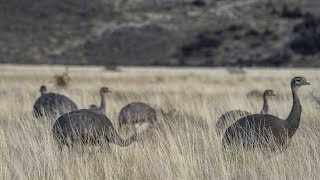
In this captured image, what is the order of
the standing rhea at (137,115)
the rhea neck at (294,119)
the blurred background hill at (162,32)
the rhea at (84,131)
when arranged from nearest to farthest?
the rhea at (84,131) < the rhea neck at (294,119) < the standing rhea at (137,115) < the blurred background hill at (162,32)

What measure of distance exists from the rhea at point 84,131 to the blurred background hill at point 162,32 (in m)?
51.7

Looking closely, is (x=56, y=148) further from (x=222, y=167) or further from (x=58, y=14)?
(x=58, y=14)

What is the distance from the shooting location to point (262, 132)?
9109 millimetres

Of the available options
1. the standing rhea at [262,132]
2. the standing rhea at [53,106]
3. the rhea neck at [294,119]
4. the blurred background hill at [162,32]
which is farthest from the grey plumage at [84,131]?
the blurred background hill at [162,32]

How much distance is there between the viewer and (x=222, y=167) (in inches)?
315

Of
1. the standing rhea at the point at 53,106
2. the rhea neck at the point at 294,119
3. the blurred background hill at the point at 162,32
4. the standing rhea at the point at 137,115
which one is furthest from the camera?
the blurred background hill at the point at 162,32

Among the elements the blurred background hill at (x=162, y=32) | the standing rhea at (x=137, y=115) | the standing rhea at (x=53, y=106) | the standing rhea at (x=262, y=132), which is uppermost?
the blurred background hill at (x=162, y=32)

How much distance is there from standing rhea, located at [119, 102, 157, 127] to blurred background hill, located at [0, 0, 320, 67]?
4733 centimetres

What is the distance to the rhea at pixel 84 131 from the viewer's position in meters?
9.24

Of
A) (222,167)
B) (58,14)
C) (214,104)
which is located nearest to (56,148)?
(222,167)

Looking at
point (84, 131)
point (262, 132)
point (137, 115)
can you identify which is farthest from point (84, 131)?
point (137, 115)

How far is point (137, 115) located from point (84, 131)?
416 cm

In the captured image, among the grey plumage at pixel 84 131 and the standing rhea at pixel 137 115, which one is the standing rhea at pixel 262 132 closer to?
the grey plumage at pixel 84 131

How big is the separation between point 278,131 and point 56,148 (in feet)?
8.34
